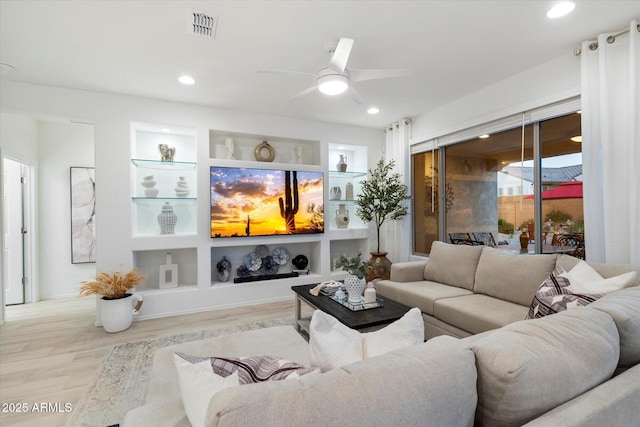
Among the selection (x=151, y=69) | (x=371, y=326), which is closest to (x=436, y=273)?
(x=371, y=326)

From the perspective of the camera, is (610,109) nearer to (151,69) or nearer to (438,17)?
(438,17)

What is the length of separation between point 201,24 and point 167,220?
8.00 feet

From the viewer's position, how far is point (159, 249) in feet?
12.2

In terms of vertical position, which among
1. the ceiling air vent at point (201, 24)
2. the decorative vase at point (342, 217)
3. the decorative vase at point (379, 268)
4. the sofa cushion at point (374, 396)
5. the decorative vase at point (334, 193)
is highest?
the ceiling air vent at point (201, 24)

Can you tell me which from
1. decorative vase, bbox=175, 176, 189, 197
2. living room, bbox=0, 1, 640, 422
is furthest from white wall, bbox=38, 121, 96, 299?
decorative vase, bbox=175, 176, 189, 197

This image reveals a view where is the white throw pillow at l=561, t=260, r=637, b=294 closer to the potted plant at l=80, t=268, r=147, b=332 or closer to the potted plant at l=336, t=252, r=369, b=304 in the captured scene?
the potted plant at l=336, t=252, r=369, b=304

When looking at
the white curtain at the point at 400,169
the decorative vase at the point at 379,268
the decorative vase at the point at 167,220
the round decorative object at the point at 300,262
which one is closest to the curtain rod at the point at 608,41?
the white curtain at the point at 400,169

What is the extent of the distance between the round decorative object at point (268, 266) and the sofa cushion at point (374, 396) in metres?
3.77

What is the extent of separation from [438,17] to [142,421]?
109 inches

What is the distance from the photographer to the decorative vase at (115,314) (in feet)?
10.3

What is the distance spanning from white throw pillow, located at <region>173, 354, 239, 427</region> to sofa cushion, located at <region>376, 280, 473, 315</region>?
2.36m

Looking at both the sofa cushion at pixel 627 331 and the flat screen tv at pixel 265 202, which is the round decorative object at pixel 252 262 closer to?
the flat screen tv at pixel 265 202

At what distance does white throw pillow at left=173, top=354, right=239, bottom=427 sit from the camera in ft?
2.43

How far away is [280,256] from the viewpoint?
453 cm
